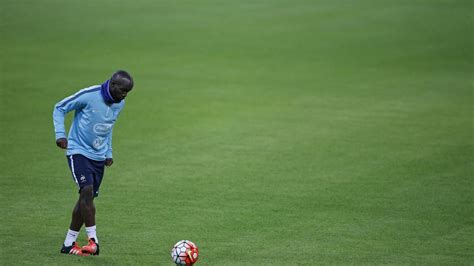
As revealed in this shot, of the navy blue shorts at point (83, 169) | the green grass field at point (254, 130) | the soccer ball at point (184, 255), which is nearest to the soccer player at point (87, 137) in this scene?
the navy blue shorts at point (83, 169)

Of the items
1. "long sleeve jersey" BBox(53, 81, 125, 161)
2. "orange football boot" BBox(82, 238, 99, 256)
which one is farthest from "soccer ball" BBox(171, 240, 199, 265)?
"long sleeve jersey" BBox(53, 81, 125, 161)

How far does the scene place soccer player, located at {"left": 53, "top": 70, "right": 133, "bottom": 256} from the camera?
11.5m

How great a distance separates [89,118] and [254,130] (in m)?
8.75

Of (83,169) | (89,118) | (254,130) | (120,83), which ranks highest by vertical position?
(120,83)

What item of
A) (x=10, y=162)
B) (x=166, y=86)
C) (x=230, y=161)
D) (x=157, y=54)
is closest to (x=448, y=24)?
(x=157, y=54)

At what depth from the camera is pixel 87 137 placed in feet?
38.2

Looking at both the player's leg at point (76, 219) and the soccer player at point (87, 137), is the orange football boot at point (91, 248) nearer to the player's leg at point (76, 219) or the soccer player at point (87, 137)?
the soccer player at point (87, 137)

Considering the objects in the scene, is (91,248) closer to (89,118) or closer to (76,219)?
(76,219)

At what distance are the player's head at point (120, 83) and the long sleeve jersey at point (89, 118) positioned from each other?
10 cm

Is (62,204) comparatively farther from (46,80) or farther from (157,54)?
(157,54)

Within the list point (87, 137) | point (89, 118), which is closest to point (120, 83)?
point (89, 118)

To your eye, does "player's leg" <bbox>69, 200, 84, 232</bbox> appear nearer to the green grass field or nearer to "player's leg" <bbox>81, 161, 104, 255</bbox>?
"player's leg" <bbox>81, 161, 104, 255</bbox>

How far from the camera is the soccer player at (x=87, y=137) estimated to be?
37.7 feet

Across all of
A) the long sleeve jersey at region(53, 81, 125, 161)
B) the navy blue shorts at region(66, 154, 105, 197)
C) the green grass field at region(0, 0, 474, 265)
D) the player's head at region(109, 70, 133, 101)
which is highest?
the player's head at region(109, 70, 133, 101)
